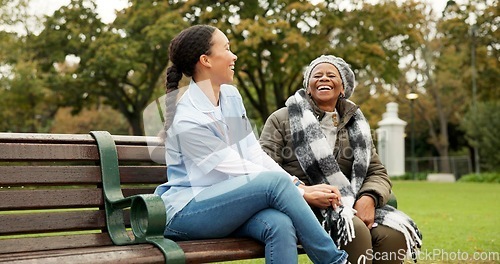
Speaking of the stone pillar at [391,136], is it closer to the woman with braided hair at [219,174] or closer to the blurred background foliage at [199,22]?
the blurred background foliage at [199,22]

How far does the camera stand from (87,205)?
3676 mm

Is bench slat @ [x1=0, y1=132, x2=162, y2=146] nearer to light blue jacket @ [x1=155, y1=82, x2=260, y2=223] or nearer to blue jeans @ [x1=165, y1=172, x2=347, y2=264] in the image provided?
light blue jacket @ [x1=155, y1=82, x2=260, y2=223]

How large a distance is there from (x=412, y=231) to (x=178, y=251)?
1.55 m

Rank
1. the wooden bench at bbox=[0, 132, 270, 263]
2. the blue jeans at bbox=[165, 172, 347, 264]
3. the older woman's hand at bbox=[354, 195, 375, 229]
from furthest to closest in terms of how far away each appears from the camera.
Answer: the older woman's hand at bbox=[354, 195, 375, 229] → the blue jeans at bbox=[165, 172, 347, 264] → the wooden bench at bbox=[0, 132, 270, 263]

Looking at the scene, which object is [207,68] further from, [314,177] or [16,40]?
[16,40]

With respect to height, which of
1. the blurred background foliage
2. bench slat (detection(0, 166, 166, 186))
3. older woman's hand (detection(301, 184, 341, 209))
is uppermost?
the blurred background foliage

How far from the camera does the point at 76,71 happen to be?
24.2m

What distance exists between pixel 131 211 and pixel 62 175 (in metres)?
0.49

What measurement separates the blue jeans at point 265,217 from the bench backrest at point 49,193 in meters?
0.52

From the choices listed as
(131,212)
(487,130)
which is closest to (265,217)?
(131,212)

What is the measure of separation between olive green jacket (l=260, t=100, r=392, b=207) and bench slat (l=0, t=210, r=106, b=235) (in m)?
1.14

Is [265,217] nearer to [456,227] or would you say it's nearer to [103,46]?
[456,227]

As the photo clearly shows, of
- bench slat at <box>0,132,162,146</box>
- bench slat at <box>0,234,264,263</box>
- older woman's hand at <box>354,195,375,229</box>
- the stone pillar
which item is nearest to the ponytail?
bench slat at <box>0,132,162,146</box>

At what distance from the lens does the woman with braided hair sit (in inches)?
133
